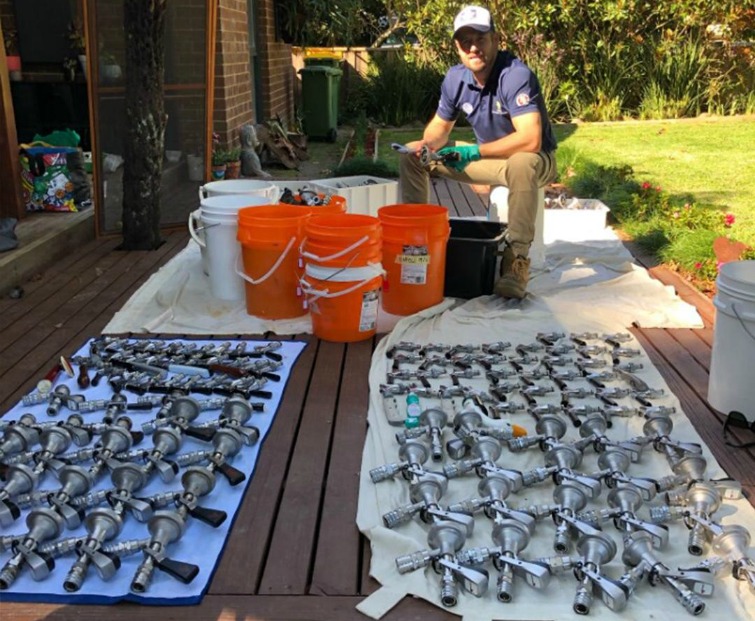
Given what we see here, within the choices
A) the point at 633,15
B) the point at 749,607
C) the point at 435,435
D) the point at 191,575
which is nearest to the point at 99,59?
the point at 435,435

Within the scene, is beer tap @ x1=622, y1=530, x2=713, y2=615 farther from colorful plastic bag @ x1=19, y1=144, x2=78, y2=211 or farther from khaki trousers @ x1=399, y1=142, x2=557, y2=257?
colorful plastic bag @ x1=19, y1=144, x2=78, y2=211

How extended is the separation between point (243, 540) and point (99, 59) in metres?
4.05

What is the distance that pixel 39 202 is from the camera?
546cm

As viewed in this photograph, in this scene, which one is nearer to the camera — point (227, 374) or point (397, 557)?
point (397, 557)

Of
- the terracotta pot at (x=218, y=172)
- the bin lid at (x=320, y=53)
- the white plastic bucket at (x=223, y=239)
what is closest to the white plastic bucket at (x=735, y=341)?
the white plastic bucket at (x=223, y=239)

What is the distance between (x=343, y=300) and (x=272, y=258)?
1.42 feet

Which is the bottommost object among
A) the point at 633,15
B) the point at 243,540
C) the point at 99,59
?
the point at 243,540

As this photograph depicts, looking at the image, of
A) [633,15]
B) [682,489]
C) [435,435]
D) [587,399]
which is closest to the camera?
[682,489]

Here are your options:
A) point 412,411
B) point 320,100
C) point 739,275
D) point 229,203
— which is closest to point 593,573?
point 412,411

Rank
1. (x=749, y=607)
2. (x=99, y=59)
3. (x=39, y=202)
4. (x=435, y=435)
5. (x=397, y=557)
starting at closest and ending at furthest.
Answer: (x=749, y=607) → (x=397, y=557) → (x=435, y=435) → (x=99, y=59) → (x=39, y=202)

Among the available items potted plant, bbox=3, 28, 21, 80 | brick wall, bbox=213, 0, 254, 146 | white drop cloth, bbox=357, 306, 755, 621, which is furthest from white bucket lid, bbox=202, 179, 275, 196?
potted plant, bbox=3, 28, 21, 80

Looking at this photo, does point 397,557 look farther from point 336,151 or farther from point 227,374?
point 336,151

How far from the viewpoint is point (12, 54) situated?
684cm

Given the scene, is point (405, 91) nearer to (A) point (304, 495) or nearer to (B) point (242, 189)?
(B) point (242, 189)
